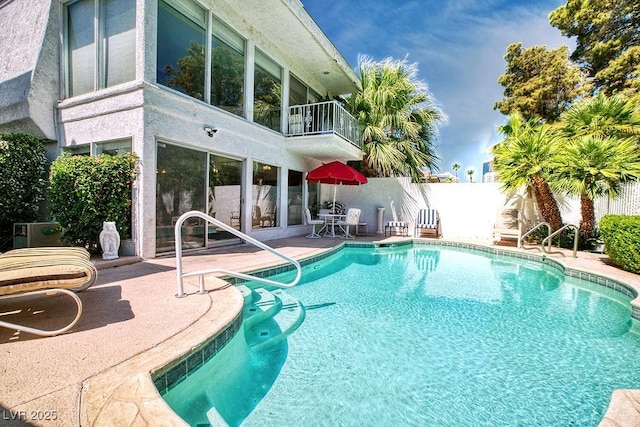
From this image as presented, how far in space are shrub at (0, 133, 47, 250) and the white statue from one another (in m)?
3.05

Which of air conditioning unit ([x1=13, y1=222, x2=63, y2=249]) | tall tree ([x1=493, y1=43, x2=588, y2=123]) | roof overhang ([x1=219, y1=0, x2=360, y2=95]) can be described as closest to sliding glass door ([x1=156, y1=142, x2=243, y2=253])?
air conditioning unit ([x1=13, y1=222, x2=63, y2=249])

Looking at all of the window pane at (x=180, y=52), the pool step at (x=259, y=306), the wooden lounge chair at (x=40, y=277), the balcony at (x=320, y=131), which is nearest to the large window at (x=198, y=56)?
the window pane at (x=180, y=52)

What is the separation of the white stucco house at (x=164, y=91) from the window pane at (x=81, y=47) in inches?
1.1

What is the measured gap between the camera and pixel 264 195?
999cm

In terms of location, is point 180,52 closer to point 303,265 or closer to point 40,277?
point 303,265

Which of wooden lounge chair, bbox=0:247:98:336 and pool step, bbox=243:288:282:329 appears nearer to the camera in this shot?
wooden lounge chair, bbox=0:247:98:336

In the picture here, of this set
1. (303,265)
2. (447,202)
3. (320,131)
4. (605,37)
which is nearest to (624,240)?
(447,202)

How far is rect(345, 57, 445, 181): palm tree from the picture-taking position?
14.0 meters

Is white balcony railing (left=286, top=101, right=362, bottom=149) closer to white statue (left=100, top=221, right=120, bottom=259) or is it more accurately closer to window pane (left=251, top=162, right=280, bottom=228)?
window pane (left=251, top=162, right=280, bottom=228)

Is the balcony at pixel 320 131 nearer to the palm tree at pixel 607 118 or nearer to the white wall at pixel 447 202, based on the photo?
the white wall at pixel 447 202

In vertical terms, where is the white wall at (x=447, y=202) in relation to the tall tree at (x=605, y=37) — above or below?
below

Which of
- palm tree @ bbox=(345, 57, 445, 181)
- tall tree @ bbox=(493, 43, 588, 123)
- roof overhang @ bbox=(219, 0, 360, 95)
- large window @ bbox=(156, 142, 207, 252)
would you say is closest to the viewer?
large window @ bbox=(156, 142, 207, 252)

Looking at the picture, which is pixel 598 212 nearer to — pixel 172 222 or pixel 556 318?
Answer: pixel 556 318

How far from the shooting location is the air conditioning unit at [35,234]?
6.52 meters
